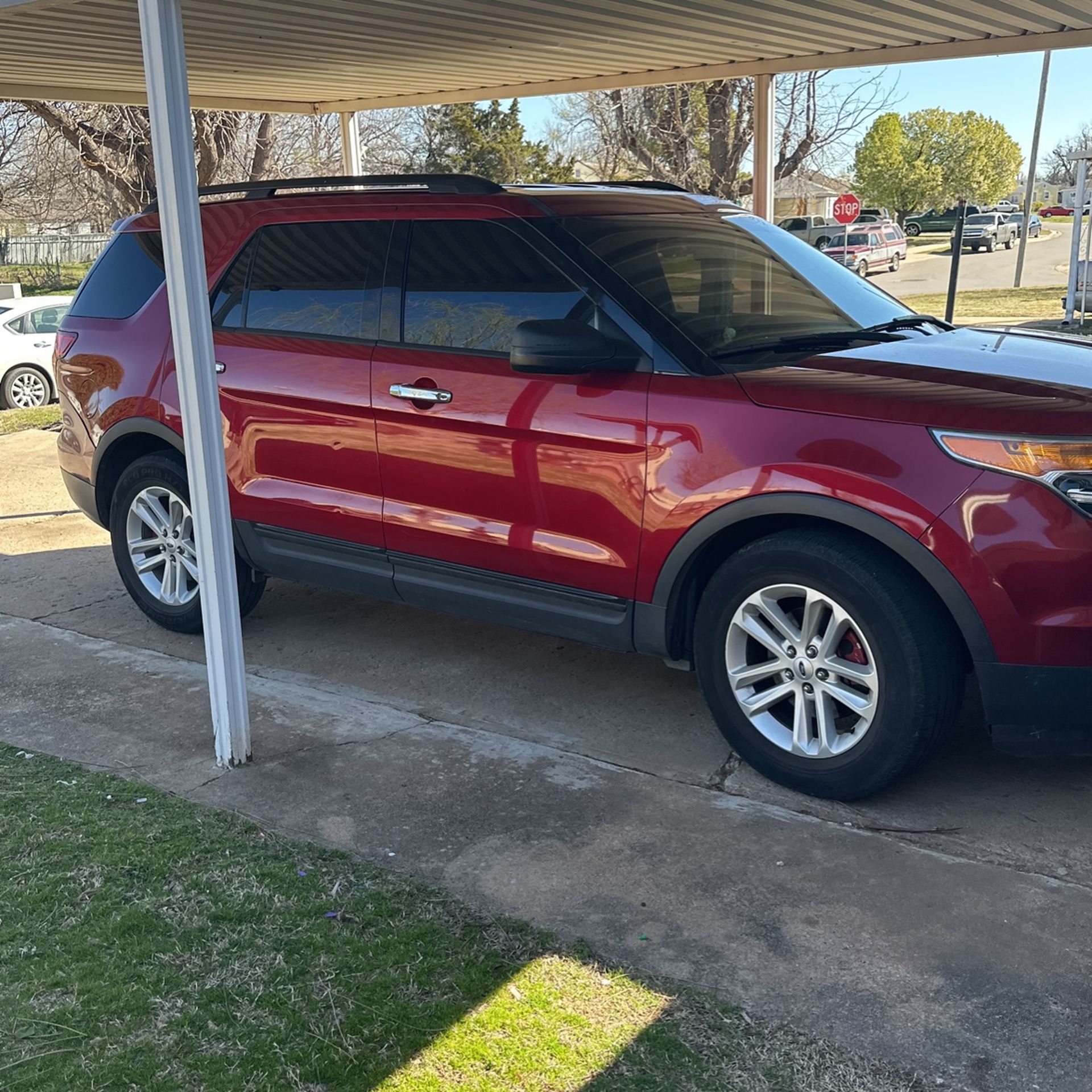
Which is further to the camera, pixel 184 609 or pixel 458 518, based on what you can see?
pixel 184 609

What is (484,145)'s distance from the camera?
1638 inches

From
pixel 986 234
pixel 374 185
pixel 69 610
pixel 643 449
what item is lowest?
pixel 69 610

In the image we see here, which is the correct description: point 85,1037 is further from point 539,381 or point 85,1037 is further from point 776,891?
point 539,381

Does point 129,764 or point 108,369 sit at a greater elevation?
point 108,369

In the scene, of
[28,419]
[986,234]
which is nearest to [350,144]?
[28,419]

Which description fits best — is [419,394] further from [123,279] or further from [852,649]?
[123,279]

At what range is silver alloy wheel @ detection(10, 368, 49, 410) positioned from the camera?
1558 cm

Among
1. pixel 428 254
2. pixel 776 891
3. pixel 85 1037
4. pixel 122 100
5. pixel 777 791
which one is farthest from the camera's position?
pixel 122 100

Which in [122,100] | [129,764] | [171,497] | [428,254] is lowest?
[129,764]

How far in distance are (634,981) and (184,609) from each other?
337 cm

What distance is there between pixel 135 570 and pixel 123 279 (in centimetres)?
138

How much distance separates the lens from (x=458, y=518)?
4.64m

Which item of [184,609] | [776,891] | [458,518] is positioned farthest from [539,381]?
[184,609]

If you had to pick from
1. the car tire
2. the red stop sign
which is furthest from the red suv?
the red stop sign
